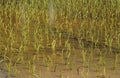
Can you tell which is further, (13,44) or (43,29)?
(43,29)

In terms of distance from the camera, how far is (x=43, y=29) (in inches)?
226

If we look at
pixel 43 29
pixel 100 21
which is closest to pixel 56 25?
pixel 43 29

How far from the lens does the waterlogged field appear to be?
12.3 ft

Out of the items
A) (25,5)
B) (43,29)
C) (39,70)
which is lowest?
(39,70)

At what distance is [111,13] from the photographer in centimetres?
666

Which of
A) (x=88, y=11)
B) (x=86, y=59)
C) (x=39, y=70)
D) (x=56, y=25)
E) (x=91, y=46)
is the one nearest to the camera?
(x=39, y=70)

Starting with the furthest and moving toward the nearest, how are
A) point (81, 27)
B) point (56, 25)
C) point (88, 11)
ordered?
point (88, 11)
point (56, 25)
point (81, 27)

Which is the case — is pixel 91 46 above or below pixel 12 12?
below

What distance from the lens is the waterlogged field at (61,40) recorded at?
3.74 m

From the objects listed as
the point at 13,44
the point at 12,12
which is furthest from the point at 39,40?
the point at 12,12

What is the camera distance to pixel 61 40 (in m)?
5.11

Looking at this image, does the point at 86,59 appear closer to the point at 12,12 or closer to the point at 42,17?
the point at 42,17

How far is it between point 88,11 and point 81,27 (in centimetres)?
147

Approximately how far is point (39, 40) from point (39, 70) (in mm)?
1313
